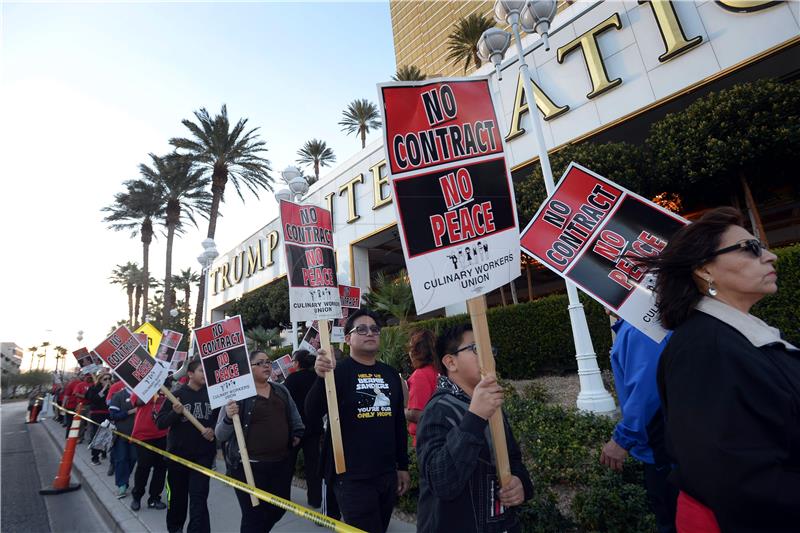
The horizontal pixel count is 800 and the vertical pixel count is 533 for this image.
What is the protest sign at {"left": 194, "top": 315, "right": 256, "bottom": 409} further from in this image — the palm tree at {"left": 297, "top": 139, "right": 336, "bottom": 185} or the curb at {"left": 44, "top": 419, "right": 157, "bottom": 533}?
the palm tree at {"left": 297, "top": 139, "right": 336, "bottom": 185}

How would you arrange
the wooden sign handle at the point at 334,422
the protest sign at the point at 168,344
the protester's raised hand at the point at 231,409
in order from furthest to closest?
the protest sign at the point at 168,344
the protester's raised hand at the point at 231,409
the wooden sign handle at the point at 334,422

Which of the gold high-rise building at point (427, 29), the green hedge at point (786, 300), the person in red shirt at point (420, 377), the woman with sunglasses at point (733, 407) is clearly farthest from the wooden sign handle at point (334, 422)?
the gold high-rise building at point (427, 29)

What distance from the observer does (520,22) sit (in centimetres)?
891

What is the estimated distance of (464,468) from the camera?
1.78m

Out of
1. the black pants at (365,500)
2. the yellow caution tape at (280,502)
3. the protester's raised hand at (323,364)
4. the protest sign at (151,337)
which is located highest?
the protest sign at (151,337)

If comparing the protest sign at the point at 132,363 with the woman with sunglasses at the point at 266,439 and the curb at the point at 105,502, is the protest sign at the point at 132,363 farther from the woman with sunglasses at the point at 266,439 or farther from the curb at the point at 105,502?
the woman with sunglasses at the point at 266,439

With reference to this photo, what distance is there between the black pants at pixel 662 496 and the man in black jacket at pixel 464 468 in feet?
2.55

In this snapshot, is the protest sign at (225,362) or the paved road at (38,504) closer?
the protest sign at (225,362)

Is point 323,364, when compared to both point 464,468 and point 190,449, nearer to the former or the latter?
point 464,468

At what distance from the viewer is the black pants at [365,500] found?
111 inches

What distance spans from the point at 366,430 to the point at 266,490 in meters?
1.51

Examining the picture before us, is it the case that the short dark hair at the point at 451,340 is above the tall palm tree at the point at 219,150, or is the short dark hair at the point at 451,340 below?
below

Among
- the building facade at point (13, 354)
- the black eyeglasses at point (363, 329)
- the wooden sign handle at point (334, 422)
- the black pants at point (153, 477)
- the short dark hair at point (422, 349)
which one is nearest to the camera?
the wooden sign handle at point (334, 422)

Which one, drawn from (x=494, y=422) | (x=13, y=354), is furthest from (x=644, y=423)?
(x=13, y=354)
